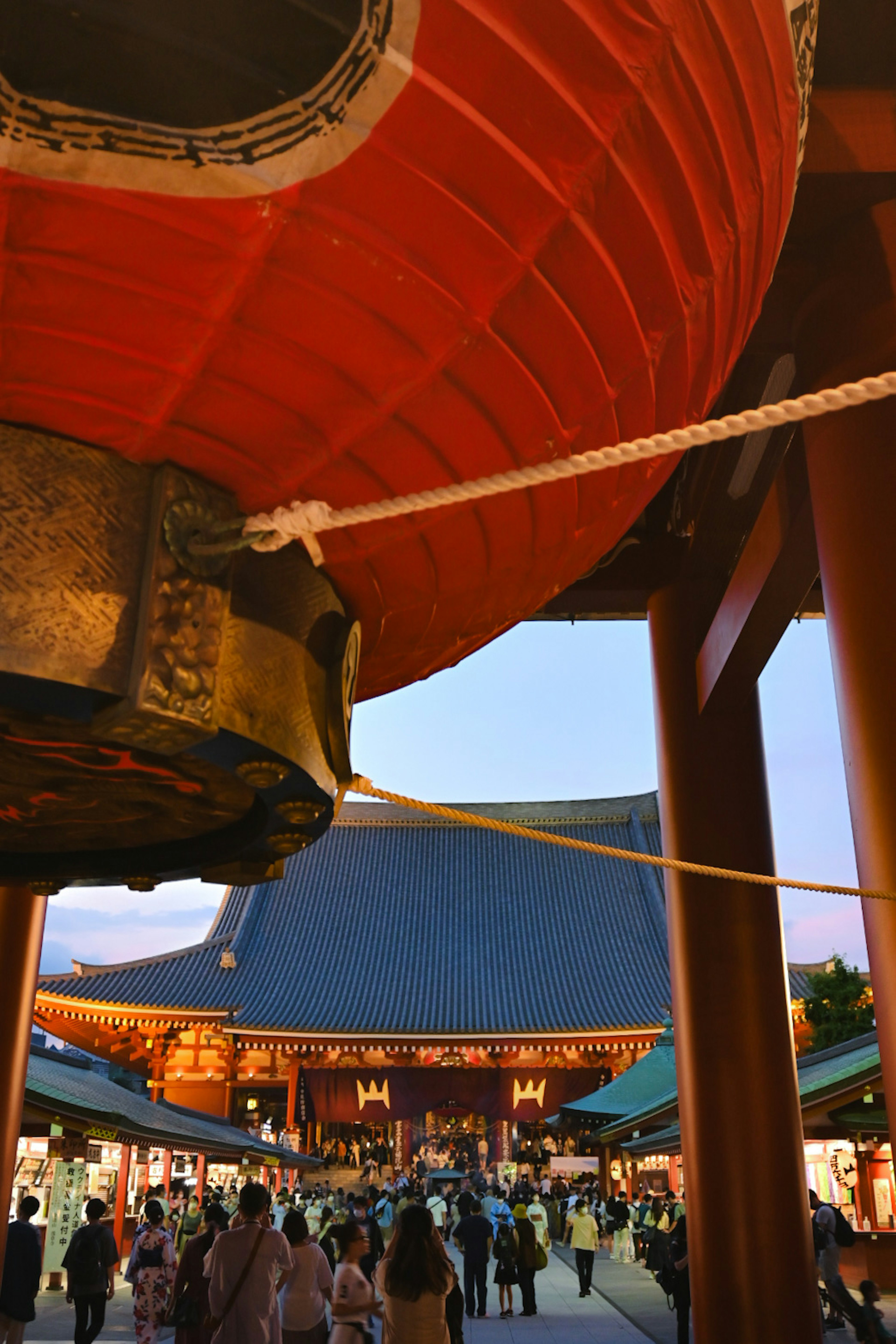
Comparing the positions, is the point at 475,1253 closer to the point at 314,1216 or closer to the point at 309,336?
the point at 314,1216

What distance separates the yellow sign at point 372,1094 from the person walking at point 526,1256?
10.2m

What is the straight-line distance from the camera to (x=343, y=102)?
0.91 meters

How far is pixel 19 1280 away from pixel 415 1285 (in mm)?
3471

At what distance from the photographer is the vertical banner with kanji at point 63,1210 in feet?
34.0

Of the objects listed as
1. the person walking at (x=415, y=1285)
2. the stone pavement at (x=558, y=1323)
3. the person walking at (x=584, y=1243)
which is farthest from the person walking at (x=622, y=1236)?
the person walking at (x=415, y=1285)

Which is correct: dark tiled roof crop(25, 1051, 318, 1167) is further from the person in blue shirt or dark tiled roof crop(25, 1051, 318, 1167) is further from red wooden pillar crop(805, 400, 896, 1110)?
red wooden pillar crop(805, 400, 896, 1110)

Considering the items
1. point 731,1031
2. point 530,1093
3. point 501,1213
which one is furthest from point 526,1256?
point 530,1093

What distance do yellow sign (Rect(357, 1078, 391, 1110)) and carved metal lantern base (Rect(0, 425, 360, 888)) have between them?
66.6ft

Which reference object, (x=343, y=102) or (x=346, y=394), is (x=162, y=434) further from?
(x=343, y=102)

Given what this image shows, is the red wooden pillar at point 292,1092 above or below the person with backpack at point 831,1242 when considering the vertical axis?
above

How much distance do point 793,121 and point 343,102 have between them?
597mm

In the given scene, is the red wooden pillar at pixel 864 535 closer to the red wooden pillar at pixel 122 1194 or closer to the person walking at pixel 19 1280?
the person walking at pixel 19 1280

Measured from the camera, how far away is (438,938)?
23672 millimetres

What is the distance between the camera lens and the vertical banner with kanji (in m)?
10.4
